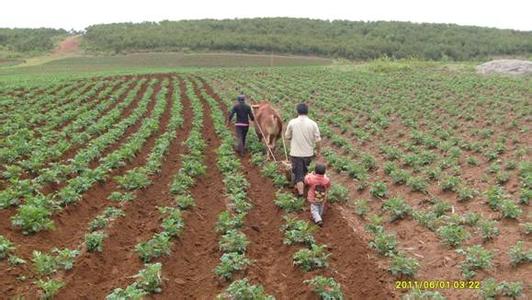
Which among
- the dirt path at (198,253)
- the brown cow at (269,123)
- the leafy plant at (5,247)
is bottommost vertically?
the dirt path at (198,253)

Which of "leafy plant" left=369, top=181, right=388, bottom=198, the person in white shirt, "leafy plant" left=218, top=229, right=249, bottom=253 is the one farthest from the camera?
"leafy plant" left=369, top=181, right=388, bottom=198

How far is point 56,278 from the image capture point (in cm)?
641

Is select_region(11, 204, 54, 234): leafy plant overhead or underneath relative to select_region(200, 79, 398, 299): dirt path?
overhead

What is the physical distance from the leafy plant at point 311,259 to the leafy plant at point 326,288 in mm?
584

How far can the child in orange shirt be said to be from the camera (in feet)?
28.7

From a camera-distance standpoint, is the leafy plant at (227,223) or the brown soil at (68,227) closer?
the brown soil at (68,227)

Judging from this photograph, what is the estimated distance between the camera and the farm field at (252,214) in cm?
655

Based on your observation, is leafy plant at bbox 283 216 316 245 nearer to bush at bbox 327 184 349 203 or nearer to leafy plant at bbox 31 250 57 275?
bush at bbox 327 184 349 203

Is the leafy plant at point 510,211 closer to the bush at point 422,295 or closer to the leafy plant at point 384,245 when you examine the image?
the leafy plant at point 384,245

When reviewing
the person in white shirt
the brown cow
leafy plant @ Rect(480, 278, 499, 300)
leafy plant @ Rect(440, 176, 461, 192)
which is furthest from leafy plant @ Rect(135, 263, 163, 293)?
the brown cow

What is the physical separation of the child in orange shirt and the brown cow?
4490 millimetres

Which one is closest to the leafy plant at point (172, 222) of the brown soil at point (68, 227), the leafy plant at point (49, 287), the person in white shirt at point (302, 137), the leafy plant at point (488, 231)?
the brown soil at point (68, 227)

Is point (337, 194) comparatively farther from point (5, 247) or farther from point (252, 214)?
point (5, 247)

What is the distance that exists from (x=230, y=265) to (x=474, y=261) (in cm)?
325
